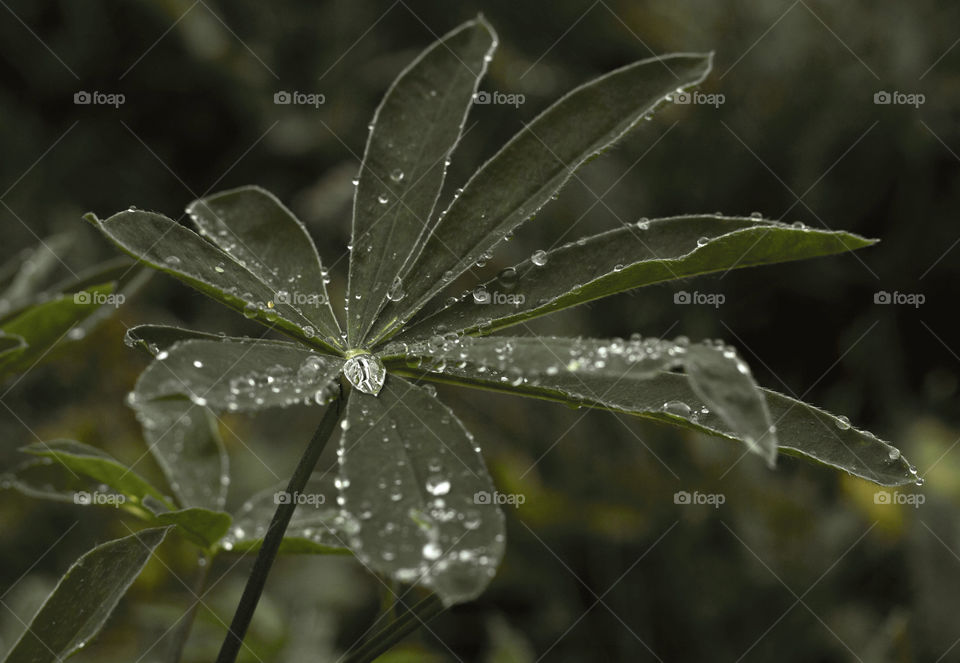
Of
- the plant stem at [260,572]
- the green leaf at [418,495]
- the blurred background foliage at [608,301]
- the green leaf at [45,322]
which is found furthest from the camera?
the blurred background foliage at [608,301]

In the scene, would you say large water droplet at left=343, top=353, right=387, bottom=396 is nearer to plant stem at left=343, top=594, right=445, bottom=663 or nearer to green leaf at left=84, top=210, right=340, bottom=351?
green leaf at left=84, top=210, right=340, bottom=351

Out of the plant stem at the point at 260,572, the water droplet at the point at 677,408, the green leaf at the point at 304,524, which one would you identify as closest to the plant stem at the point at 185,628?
the green leaf at the point at 304,524

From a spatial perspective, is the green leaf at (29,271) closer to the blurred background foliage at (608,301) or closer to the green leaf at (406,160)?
the green leaf at (406,160)

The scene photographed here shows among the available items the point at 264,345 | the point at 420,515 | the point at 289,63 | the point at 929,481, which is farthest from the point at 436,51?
the point at 289,63

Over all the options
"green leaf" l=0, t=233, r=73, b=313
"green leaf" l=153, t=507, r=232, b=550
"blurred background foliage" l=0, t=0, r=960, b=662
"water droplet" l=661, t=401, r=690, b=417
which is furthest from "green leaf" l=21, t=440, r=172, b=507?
"blurred background foliage" l=0, t=0, r=960, b=662

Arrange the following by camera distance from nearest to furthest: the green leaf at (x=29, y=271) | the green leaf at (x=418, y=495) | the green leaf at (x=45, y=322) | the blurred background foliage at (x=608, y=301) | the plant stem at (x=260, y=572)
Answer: the green leaf at (x=418, y=495) < the plant stem at (x=260, y=572) < the green leaf at (x=45, y=322) < the green leaf at (x=29, y=271) < the blurred background foliage at (x=608, y=301)

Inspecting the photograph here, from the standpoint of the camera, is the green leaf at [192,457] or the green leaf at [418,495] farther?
the green leaf at [192,457]
